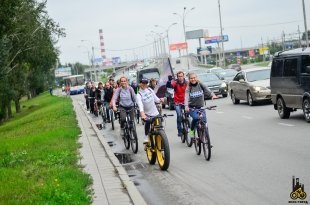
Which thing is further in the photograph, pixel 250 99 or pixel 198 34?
pixel 198 34

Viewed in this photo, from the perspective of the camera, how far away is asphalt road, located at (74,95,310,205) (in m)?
8.12

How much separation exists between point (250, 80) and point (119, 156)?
12493 millimetres

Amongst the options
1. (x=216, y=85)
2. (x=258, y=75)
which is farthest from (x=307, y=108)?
(x=216, y=85)

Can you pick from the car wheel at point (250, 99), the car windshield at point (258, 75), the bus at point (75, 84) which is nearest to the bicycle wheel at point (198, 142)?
the car wheel at point (250, 99)

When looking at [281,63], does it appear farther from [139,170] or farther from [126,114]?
[139,170]

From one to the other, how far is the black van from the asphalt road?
2.03ft

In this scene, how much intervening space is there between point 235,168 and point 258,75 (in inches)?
617

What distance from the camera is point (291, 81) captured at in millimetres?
16953

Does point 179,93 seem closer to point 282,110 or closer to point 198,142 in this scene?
point 198,142

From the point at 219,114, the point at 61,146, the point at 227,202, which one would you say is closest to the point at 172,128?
the point at 219,114

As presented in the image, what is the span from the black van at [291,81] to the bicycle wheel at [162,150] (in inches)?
242

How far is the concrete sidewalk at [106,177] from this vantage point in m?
8.19

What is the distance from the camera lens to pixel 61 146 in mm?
15422

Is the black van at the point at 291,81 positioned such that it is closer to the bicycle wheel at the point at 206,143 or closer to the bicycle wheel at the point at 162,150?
the bicycle wheel at the point at 206,143
